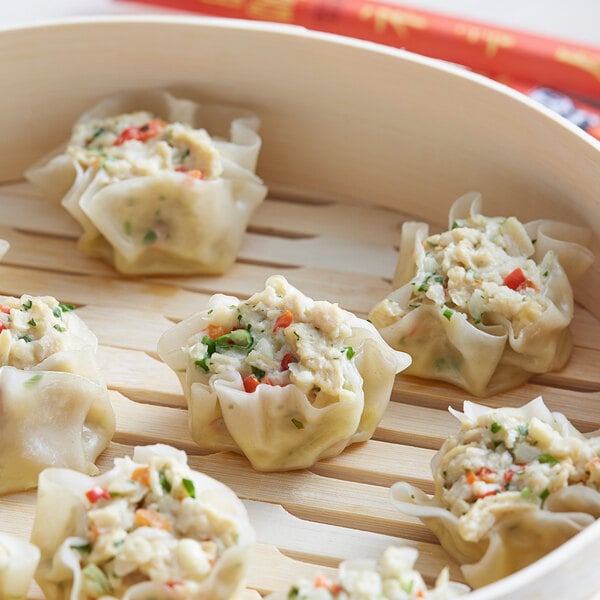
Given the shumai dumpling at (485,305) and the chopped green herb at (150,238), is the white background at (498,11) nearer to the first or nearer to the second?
the chopped green herb at (150,238)

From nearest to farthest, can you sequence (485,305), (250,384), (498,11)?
(250,384)
(485,305)
(498,11)

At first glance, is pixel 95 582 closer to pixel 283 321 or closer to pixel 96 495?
pixel 96 495

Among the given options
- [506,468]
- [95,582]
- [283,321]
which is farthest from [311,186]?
[95,582]

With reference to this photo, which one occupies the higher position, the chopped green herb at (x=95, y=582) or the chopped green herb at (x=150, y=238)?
the chopped green herb at (x=150, y=238)

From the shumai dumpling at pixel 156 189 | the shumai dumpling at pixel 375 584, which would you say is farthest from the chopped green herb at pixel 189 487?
the shumai dumpling at pixel 156 189

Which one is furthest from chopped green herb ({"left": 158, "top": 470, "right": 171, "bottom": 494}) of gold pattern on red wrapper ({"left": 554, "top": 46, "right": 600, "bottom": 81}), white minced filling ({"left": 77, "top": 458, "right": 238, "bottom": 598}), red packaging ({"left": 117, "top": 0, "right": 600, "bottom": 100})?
gold pattern on red wrapper ({"left": 554, "top": 46, "right": 600, "bottom": 81})

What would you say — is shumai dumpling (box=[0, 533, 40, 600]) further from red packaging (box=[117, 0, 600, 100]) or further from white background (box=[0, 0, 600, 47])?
white background (box=[0, 0, 600, 47])

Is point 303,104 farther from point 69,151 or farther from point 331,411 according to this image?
point 331,411
